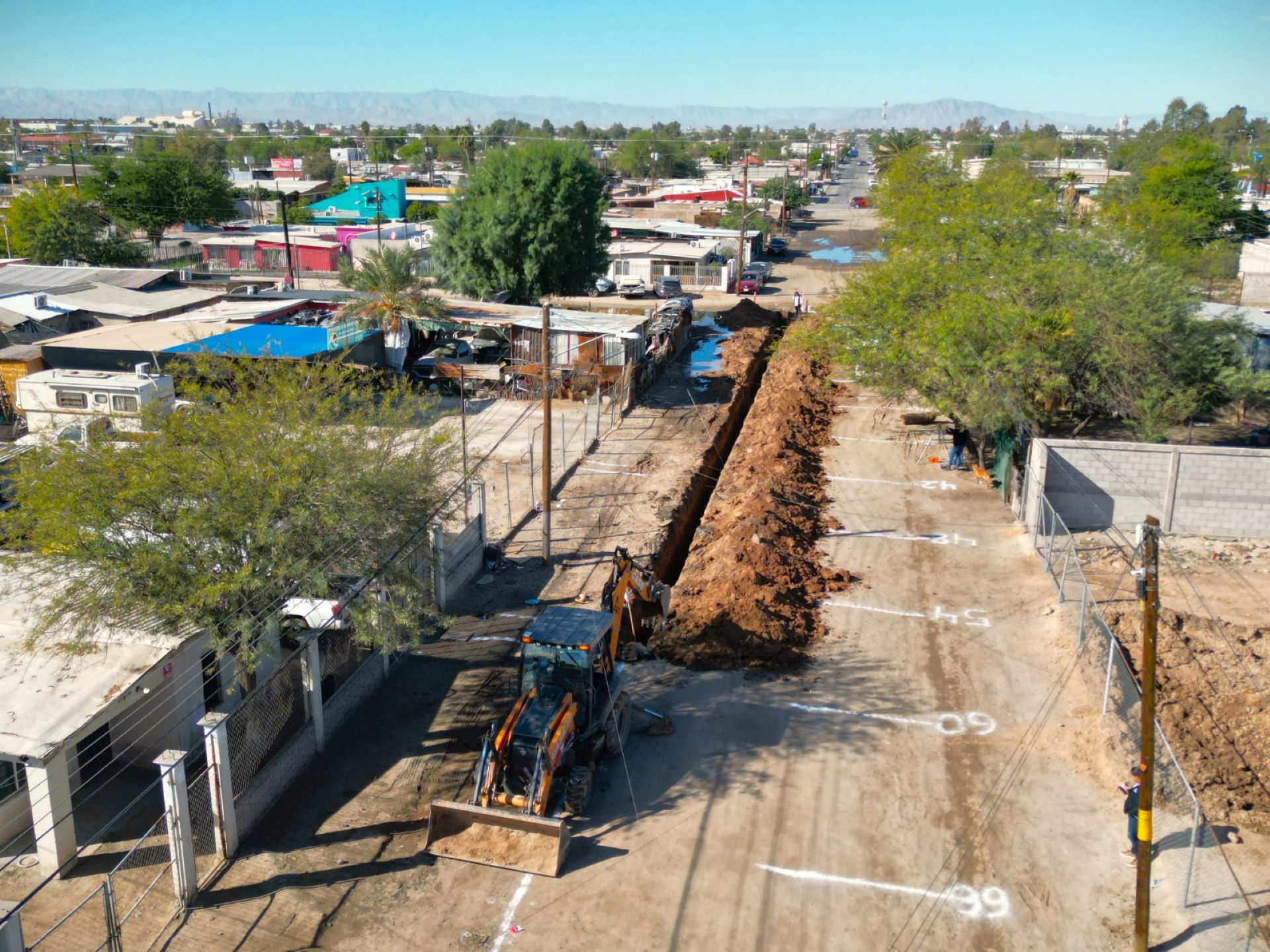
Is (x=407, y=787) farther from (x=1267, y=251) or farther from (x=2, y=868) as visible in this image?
(x=1267, y=251)

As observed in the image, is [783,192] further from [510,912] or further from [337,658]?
[510,912]

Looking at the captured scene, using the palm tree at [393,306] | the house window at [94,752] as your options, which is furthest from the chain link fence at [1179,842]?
the palm tree at [393,306]

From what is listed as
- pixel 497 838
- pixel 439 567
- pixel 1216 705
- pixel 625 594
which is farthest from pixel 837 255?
pixel 497 838

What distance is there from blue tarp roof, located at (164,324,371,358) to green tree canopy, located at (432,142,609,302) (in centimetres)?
1254

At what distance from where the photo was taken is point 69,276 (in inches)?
1729

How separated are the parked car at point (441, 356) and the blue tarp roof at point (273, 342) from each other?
7.79ft

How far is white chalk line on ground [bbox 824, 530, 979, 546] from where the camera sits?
2125 cm

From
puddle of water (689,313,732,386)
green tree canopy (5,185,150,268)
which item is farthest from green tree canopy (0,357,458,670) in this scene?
green tree canopy (5,185,150,268)

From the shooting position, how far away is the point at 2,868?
10820 millimetres

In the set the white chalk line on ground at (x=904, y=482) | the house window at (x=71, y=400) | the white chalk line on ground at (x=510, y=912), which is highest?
the house window at (x=71, y=400)

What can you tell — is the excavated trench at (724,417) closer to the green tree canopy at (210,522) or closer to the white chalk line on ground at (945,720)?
the white chalk line on ground at (945,720)

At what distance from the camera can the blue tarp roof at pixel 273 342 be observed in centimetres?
2975

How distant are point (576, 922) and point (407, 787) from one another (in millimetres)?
3262

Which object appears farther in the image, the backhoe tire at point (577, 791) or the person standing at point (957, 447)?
the person standing at point (957, 447)
